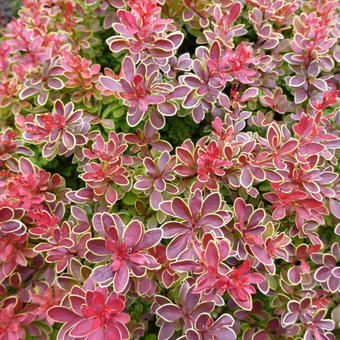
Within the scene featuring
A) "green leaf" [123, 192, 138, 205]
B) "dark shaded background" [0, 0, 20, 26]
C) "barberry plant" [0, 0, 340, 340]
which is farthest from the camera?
"dark shaded background" [0, 0, 20, 26]

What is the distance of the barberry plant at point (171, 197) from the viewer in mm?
1124

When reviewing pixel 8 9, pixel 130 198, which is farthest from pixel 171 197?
pixel 8 9

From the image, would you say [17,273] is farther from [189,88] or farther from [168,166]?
[189,88]

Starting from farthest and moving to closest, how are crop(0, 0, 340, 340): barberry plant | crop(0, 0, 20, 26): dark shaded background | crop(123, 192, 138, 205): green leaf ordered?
crop(0, 0, 20, 26): dark shaded background
crop(123, 192, 138, 205): green leaf
crop(0, 0, 340, 340): barberry plant

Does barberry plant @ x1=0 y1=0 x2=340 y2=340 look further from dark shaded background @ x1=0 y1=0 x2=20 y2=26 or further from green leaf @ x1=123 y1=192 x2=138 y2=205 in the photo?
dark shaded background @ x1=0 y1=0 x2=20 y2=26

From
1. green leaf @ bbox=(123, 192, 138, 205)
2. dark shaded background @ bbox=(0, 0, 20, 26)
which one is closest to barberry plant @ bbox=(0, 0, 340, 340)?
green leaf @ bbox=(123, 192, 138, 205)

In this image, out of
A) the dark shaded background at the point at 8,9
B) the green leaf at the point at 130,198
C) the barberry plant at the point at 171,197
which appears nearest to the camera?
the barberry plant at the point at 171,197

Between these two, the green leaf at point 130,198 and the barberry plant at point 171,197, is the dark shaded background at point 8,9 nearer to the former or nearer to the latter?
the barberry plant at point 171,197

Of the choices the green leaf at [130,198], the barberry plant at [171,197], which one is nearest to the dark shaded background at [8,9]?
the barberry plant at [171,197]

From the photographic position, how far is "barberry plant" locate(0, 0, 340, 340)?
112 centimetres

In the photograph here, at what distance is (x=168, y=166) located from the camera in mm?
1359

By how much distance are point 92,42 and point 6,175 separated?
823 millimetres

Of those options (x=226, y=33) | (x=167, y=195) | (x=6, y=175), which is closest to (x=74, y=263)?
(x=167, y=195)

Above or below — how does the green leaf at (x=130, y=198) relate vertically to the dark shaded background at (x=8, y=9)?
above
